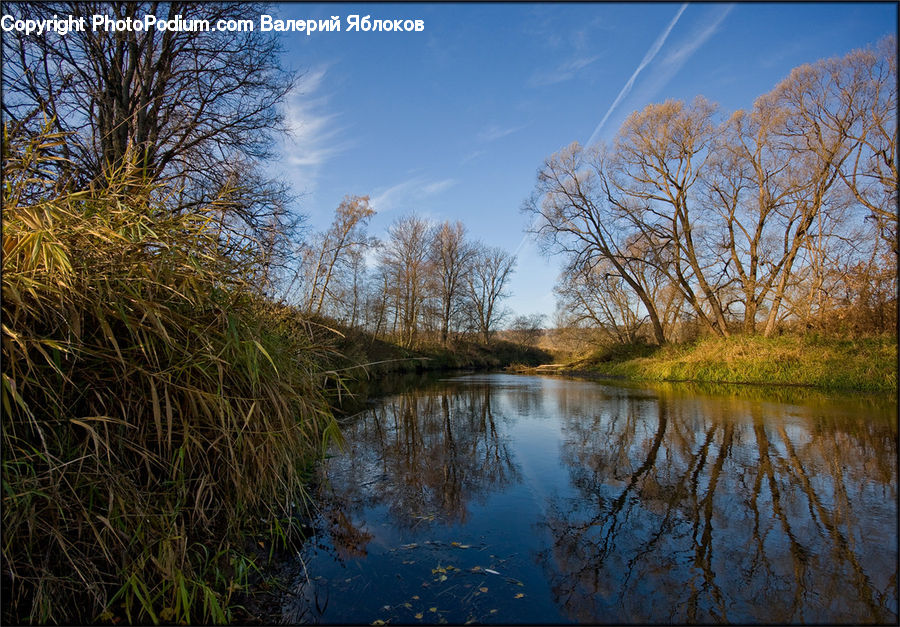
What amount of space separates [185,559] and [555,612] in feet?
6.72

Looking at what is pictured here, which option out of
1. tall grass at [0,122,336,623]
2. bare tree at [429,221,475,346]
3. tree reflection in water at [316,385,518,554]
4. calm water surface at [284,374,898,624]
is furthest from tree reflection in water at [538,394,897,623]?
bare tree at [429,221,475,346]

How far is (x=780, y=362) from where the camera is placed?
14.3 meters

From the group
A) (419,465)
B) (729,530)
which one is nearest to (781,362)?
(729,530)

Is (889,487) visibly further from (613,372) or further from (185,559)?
(613,372)

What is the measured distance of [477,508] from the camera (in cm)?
416

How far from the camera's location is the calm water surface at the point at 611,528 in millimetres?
2561

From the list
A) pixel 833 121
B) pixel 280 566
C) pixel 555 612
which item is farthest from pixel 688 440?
pixel 833 121

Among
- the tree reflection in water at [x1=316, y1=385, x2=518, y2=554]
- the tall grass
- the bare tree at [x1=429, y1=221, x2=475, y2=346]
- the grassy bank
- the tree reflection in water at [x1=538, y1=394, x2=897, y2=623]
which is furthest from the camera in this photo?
the bare tree at [x1=429, y1=221, x2=475, y2=346]

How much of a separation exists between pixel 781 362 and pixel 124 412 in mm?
17270

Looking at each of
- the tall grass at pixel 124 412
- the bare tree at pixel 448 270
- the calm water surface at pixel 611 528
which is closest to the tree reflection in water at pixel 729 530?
the calm water surface at pixel 611 528

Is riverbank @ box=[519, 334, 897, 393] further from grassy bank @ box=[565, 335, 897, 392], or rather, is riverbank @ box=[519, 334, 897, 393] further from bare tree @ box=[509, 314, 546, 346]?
bare tree @ box=[509, 314, 546, 346]

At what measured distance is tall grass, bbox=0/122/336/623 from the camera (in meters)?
2.06

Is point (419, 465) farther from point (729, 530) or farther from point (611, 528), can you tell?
point (729, 530)

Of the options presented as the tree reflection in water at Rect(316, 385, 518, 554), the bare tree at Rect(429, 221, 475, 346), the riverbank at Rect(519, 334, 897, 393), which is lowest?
the tree reflection in water at Rect(316, 385, 518, 554)
